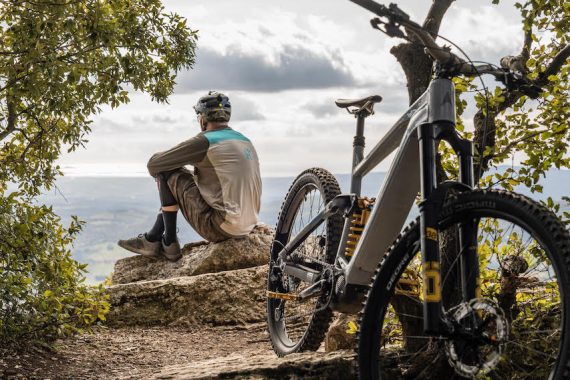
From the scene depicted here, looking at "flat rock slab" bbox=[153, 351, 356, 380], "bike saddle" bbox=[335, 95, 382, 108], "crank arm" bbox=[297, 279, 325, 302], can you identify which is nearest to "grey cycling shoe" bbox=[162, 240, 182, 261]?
"crank arm" bbox=[297, 279, 325, 302]

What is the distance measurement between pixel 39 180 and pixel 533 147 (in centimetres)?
541

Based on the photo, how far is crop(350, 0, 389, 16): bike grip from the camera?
3252 millimetres

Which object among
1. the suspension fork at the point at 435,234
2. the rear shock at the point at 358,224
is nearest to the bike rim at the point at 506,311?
the suspension fork at the point at 435,234

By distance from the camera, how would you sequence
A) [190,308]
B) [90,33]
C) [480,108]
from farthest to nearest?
[190,308] → [90,33] → [480,108]

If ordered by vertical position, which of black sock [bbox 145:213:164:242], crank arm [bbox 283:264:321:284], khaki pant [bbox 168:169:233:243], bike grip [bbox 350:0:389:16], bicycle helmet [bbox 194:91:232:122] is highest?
bicycle helmet [bbox 194:91:232:122]

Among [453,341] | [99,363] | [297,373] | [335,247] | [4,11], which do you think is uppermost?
[4,11]

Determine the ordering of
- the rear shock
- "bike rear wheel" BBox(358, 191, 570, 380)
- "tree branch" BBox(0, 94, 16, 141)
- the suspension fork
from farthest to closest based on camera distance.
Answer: "tree branch" BBox(0, 94, 16, 141)
the rear shock
the suspension fork
"bike rear wheel" BBox(358, 191, 570, 380)

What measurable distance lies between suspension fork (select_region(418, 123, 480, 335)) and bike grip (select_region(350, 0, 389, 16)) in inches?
24.3

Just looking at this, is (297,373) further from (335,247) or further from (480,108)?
(480,108)

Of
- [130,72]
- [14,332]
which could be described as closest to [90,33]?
[130,72]

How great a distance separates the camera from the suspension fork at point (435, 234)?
3.34m

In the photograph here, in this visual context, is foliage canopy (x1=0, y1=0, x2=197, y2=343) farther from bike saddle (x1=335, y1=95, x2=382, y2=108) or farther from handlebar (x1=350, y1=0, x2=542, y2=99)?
handlebar (x1=350, y1=0, x2=542, y2=99)

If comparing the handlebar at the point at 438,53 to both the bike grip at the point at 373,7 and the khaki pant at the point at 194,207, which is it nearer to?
the bike grip at the point at 373,7

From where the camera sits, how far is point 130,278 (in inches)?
372
